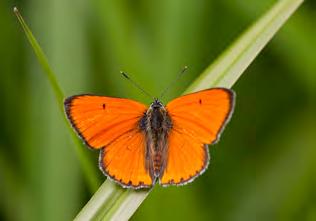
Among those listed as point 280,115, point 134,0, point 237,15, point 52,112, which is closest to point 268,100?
point 280,115

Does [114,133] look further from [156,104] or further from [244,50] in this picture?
[244,50]

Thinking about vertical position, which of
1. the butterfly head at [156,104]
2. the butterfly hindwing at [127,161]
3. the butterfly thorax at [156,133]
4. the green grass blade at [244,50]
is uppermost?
the green grass blade at [244,50]

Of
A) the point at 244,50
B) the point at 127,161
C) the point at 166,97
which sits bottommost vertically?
the point at 127,161

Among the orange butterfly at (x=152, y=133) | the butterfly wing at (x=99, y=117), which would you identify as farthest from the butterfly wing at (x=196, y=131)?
the butterfly wing at (x=99, y=117)

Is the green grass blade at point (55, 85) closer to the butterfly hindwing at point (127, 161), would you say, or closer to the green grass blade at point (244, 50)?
the butterfly hindwing at point (127, 161)

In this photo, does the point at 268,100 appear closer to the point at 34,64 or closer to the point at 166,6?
the point at 166,6

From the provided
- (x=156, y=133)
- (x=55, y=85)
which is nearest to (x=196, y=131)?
(x=156, y=133)

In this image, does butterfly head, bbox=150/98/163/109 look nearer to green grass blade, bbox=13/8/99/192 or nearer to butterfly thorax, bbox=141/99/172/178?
butterfly thorax, bbox=141/99/172/178
